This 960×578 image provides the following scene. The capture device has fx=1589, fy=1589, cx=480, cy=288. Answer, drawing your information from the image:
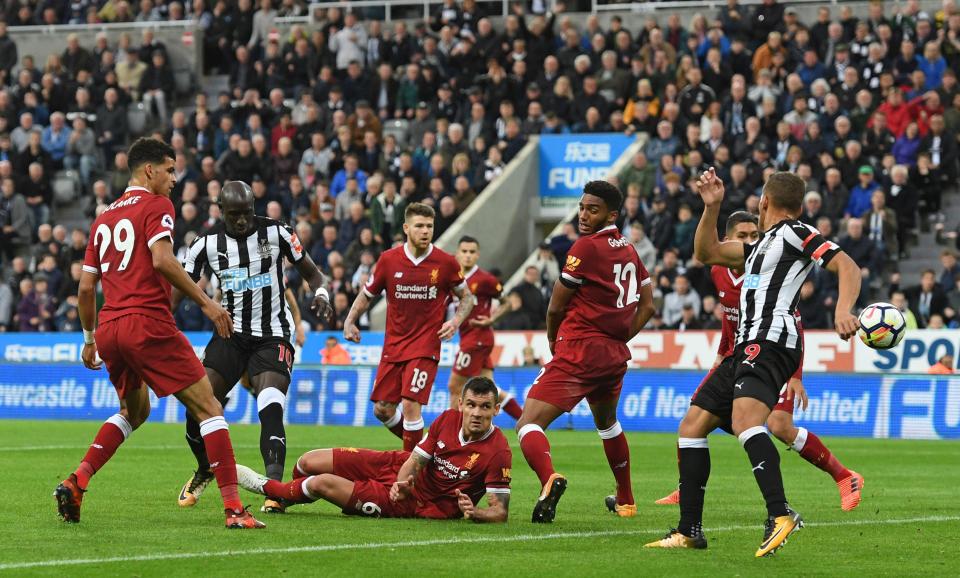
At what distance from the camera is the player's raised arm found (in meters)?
8.86

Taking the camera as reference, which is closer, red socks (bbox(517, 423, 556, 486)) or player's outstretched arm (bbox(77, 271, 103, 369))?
player's outstretched arm (bbox(77, 271, 103, 369))

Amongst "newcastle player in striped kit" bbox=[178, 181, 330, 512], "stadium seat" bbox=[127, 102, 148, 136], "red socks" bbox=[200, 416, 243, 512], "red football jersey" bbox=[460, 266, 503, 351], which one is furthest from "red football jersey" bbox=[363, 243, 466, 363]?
"stadium seat" bbox=[127, 102, 148, 136]

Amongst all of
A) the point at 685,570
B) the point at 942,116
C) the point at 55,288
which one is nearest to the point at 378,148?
the point at 55,288

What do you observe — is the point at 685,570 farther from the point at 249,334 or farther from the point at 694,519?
the point at 249,334

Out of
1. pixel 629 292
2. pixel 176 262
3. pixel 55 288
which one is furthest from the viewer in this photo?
pixel 55 288

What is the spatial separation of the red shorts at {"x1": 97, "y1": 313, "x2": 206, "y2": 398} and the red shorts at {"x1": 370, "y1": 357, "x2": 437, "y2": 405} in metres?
3.59

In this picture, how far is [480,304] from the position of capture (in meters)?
19.2

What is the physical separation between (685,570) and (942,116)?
63.3 feet

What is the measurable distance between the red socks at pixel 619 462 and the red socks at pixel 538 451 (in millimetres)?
854

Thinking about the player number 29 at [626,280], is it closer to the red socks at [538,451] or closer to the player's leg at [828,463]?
the red socks at [538,451]

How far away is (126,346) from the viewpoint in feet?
32.3

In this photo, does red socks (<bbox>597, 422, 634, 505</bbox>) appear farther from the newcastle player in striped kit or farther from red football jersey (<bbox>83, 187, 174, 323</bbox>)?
red football jersey (<bbox>83, 187, 174, 323</bbox>)

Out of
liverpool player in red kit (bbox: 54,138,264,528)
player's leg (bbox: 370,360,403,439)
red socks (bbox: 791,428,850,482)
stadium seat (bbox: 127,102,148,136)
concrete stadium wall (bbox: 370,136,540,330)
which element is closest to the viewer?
liverpool player in red kit (bbox: 54,138,264,528)

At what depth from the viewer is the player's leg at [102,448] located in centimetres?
998
